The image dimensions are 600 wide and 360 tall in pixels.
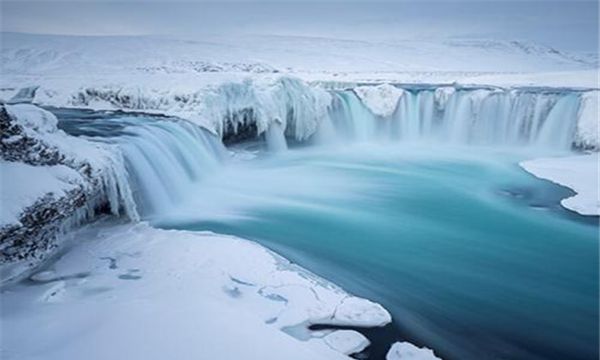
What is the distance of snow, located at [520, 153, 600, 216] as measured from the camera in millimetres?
7850

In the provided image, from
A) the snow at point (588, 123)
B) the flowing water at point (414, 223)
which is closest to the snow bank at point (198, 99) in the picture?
the flowing water at point (414, 223)

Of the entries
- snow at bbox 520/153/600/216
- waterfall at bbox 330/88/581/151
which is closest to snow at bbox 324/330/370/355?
snow at bbox 520/153/600/216

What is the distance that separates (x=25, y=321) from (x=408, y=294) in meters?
3.45

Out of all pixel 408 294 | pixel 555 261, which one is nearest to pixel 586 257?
pixel 555 261

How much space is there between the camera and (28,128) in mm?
4992

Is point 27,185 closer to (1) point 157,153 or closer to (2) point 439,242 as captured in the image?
(1) point 157,153

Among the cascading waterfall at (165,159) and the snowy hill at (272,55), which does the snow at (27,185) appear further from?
the snowy hill at (272,55)

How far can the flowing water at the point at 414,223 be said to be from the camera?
4.45 metres

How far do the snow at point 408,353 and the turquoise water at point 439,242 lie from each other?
0.18m

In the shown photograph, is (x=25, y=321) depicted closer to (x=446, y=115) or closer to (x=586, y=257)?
(x=586, y=257)

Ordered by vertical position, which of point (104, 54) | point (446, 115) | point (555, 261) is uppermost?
point (104, 54)

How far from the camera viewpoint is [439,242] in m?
6.39

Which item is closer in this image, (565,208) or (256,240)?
(256,240)

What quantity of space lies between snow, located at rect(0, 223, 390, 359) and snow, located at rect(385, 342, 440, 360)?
26 cm
